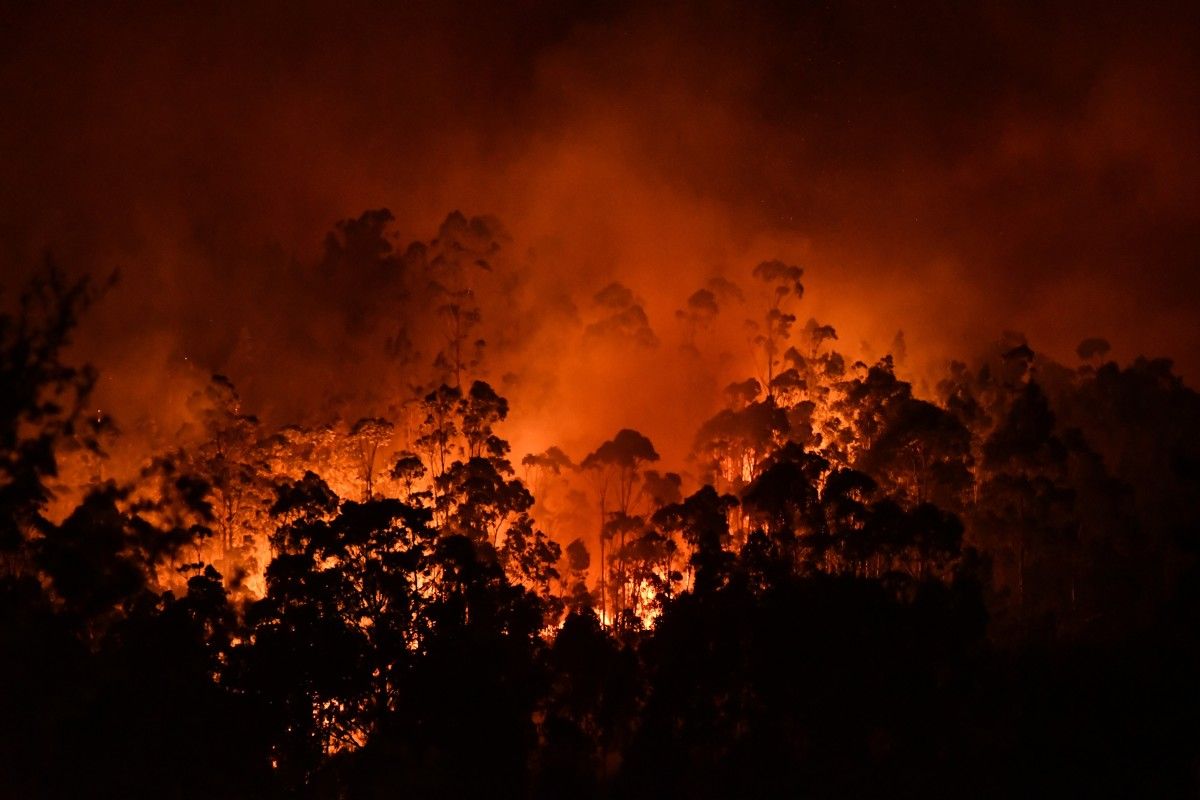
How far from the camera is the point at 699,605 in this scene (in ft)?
72.5

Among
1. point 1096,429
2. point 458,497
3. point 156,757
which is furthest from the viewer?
point 1096,429

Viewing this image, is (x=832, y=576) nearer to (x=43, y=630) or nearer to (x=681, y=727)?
(x=681, y=727)

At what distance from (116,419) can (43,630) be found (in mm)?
23927

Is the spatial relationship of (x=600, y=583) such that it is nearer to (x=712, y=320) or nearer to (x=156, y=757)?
(x=156, y=757)

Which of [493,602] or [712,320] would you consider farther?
[712,320]

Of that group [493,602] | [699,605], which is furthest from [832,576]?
[493,602]

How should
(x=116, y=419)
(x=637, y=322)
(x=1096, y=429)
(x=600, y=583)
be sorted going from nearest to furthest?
1. (x=600, y=583)
2. (x=116, y=419)
3. (x=1096, y=429)
4. (x=637, y=322)

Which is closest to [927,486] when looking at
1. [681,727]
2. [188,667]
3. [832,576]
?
[832,576]

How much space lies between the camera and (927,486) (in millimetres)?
33312

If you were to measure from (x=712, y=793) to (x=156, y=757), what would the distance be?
9323mm

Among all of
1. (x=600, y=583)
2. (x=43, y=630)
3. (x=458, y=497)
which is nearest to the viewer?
(x=43, y=630)

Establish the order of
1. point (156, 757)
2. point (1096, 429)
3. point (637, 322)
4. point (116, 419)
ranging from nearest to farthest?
point (156, 757) < point (116, 419) < point (1096, 429) < point (637, 322)

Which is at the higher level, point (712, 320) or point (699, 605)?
point (712, 320)

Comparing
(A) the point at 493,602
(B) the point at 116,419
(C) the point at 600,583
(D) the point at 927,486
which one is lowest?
(A) the point at 493,602
